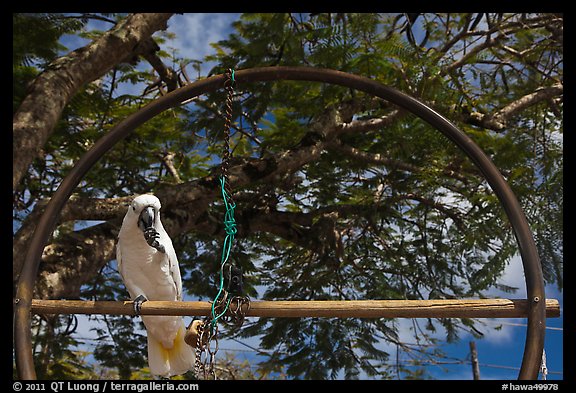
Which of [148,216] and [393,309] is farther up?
[148,216]

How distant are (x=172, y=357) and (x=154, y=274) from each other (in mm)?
306

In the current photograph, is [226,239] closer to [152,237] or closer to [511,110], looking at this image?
[152,237]

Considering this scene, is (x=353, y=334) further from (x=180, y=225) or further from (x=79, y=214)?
(x=79, y=214)

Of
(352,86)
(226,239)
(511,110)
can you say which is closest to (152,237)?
(226,239)

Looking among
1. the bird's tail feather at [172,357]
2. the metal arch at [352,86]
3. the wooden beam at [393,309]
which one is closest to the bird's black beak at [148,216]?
the metal arch at [352,86]

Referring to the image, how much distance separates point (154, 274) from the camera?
1.95 m

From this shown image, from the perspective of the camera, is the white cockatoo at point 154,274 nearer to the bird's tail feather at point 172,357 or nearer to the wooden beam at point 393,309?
the bird's tail feather at point 172,357

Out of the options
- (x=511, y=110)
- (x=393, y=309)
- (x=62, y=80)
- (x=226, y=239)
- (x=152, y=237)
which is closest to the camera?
(x=393, y=309)

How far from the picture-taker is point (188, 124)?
131 inches

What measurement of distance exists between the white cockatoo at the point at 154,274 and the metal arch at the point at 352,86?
0.31 metres

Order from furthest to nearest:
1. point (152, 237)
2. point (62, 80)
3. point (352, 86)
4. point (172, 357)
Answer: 1. point (62, 80)
2. point (172, 357)
3. point (152, 237)
4. point (352, 86)

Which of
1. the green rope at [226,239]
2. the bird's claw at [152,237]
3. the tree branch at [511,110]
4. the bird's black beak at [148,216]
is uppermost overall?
the tree branch at [511,110]

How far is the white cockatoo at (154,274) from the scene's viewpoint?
1892 mm

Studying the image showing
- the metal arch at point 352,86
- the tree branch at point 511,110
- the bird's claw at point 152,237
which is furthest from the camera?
the tree branch at point 511,110
